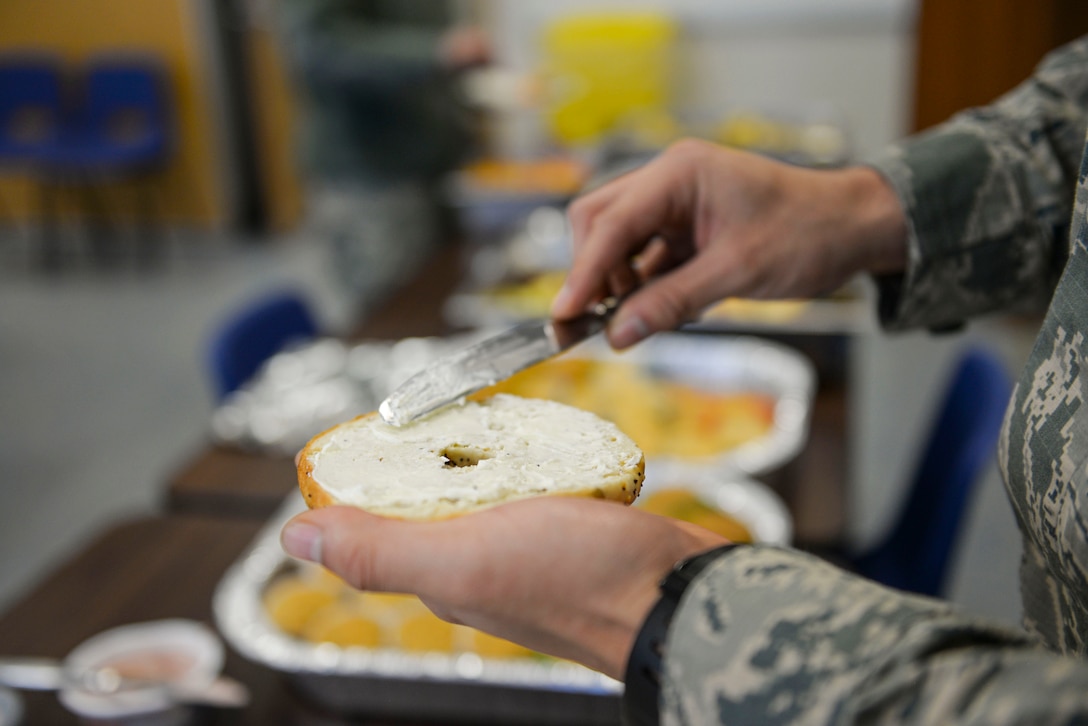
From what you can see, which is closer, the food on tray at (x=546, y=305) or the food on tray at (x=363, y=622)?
the food on tray at (x=363, y=622)

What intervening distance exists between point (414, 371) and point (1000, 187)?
113cm

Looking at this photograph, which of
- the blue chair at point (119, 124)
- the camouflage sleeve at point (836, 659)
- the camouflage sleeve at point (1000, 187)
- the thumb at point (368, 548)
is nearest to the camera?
the camouflage sleeve at point (836, 659)

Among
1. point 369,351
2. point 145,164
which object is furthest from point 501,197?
point 145,164

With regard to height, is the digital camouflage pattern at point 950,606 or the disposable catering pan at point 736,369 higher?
the digital camouflage pattern at point 950,606

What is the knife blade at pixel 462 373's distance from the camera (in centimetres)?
71

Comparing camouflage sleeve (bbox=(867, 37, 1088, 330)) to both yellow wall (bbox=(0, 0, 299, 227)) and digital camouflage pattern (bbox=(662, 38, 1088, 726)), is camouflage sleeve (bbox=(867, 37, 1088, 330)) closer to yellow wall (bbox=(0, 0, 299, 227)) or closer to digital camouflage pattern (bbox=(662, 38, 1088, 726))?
digital camouflage pattern (bbox=(662, 38, 1088, 726))

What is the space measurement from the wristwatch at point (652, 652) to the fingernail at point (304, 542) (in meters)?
0.19

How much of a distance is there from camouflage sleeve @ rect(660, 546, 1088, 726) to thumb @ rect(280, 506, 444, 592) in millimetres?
151

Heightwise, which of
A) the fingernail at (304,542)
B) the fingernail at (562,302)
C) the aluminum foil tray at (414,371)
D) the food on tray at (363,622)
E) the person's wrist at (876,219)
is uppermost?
the person's wrist at (876,219)

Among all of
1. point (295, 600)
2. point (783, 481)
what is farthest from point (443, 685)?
point (783, 481)

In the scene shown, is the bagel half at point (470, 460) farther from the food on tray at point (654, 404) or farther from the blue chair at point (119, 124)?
the blue chair at point (119, 124)

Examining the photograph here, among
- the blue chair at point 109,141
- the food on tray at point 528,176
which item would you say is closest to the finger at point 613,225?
the food on tray at point 528,176

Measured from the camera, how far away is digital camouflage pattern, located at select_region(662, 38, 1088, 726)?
0.40 m

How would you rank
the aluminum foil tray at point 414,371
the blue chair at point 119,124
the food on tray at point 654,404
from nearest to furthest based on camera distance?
1. the aluminum foil tray at point 414,371
2. the food on tray at point 654,404
3. the blue chair at point 119,124
